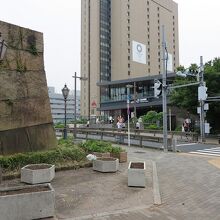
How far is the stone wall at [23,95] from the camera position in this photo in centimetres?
1120

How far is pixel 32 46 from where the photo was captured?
1268 centimetres

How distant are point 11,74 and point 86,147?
4867 millimetres

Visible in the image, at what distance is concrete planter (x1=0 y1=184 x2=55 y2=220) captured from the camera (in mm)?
6203

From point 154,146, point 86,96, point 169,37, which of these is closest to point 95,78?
point 86,96

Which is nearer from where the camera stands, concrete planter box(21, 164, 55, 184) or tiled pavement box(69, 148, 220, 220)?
tiled pavement box(69, 148, 220, 220)

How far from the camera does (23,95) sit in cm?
1185

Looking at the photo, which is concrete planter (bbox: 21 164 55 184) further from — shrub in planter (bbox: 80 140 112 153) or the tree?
the tree

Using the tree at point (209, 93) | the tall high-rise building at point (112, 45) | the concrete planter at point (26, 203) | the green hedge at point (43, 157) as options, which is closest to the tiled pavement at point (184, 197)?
the concrete planter at point (26, 203)

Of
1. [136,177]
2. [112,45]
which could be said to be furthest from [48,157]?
[112,45]

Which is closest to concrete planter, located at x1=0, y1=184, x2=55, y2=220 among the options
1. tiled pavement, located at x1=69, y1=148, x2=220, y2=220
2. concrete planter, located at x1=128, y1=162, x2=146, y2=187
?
tiled pavement, located at x1=69, y1=148, x2=220, y2=220

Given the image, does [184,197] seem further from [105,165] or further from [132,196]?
[105,165]

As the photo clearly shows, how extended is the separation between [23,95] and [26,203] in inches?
241

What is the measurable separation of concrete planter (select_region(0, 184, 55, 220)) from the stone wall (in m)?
4.64

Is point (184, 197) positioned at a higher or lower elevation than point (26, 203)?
lower
